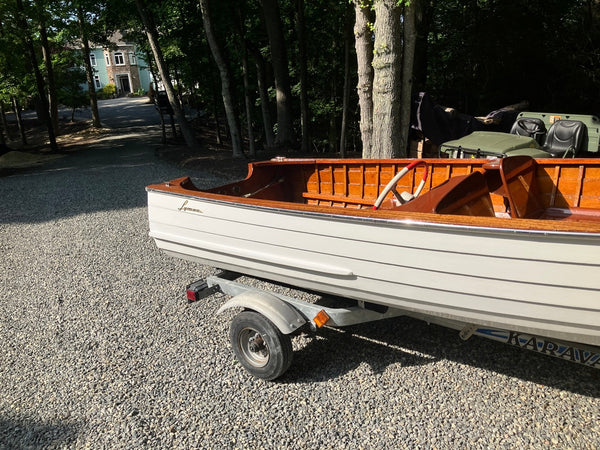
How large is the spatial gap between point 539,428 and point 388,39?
4.95 meters

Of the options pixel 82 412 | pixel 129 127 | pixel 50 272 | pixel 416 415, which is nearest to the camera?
pixel 416 415

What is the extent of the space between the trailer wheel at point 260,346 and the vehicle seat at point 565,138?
5.51 metres

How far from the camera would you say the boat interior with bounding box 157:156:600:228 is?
301 centimetres

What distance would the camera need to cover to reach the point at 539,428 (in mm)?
2498

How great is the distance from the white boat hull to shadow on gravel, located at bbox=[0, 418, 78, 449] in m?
1.59

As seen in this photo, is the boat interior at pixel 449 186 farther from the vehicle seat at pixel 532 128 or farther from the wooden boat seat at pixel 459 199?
the vehicle seat at pixel 532 128

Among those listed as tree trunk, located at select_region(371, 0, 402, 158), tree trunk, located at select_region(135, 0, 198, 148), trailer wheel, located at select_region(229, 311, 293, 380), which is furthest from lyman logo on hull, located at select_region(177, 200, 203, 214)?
tree trunk, located at select_region(135, 0, 198, 148)

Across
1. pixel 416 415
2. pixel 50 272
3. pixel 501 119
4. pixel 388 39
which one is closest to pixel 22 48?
pixel 50 272

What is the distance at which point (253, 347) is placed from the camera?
3.12m

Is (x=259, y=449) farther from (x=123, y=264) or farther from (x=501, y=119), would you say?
(x=501, y=119)

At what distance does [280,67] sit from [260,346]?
10.8m

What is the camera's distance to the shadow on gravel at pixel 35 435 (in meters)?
2.68

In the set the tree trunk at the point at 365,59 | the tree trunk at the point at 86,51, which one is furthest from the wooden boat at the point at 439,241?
the tree trunk at the point at 86,51

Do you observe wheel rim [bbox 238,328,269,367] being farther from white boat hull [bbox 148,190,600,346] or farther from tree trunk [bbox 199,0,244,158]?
tree trunk [bbox 199,0,244,158]
